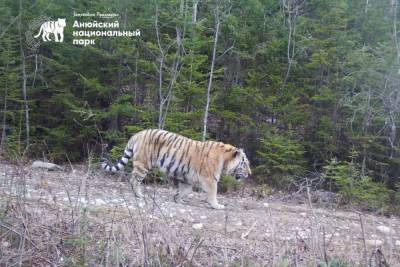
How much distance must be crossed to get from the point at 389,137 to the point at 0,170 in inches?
361

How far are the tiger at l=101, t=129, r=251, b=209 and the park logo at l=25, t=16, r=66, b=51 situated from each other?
6459mm

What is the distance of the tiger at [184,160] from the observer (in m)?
8.12

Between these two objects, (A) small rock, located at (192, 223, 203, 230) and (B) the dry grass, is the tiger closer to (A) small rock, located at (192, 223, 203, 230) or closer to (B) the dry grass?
(B) the dry grass

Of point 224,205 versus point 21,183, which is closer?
point 21,183

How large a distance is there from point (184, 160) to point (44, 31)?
7556 mm

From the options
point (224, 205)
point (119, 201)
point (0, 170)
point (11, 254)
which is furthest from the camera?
point (224, 205)

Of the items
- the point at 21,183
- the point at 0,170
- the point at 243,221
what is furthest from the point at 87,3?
the point at 21,183

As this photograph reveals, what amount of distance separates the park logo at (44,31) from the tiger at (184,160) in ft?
21.2

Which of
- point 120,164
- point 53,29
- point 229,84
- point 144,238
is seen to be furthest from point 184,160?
point 53,29

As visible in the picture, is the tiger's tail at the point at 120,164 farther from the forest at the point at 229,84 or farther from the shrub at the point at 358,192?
the shrub at the point at 358,192

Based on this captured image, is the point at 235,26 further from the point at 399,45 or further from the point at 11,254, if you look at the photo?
the point at 11,254

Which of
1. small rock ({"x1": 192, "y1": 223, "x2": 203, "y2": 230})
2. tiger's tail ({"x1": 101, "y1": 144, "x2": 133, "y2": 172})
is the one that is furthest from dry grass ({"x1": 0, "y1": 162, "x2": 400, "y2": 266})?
tiger's tail ({"x1": 101, "y1": 144, "x2": 133, "y2": 172})

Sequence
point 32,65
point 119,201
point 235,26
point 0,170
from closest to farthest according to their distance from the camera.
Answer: point 119,201, point 0,170, point 235,26, point 32,65

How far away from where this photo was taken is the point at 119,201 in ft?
23.5
